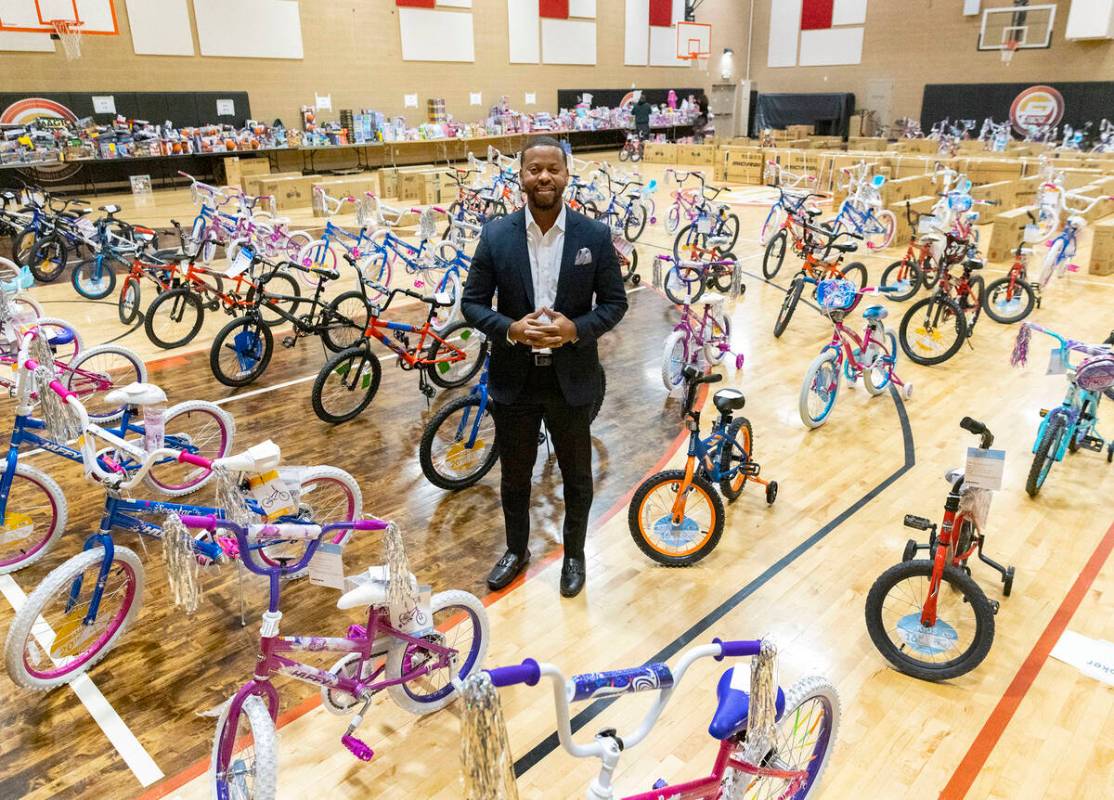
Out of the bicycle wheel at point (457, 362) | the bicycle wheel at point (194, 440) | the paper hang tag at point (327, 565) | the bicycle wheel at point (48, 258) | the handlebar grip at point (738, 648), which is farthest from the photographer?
the bicycle wheel at point (48, 258)

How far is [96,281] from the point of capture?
7938 millimetres

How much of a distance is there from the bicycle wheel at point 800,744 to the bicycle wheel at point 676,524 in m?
1.33

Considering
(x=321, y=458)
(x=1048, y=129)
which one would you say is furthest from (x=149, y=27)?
(x=1048, y=129)

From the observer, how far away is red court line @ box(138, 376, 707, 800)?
2.41 meters

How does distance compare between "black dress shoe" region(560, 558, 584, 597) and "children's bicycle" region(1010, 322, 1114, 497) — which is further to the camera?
"children's bicycle" region(1010, 322, 1114, 497)

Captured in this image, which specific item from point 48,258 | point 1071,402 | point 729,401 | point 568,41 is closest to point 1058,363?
point 1071,402

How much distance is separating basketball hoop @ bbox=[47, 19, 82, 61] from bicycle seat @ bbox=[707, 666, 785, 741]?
45.1 feet

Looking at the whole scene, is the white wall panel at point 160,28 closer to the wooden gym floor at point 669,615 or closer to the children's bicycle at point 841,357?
the wooden gym floor at point 669,615

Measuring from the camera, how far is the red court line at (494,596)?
241 centimetres

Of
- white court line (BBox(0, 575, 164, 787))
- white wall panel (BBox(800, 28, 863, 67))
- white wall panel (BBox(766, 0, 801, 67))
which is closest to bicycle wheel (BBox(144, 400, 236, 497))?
white court line (BBox(0, 575, 164, 787))

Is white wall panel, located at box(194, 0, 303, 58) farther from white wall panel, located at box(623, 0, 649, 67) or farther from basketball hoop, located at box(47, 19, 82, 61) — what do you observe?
white wall panel, located at box(623, 0, 649, 67)

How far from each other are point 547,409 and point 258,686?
1381 millimetres

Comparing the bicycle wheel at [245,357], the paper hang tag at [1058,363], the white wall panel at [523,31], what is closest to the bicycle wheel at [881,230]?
the paper hang tag at [1058,363]

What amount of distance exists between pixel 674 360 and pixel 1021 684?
3034 millimetres
